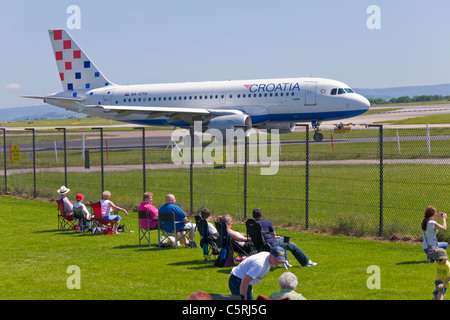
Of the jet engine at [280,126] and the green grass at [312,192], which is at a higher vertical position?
the jet engine at [280,126]

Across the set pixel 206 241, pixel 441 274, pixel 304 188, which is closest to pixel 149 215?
pixel 206 241

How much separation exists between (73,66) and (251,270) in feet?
145

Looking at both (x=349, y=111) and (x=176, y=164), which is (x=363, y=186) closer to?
(x=176, y=164)

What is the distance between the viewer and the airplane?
37250 millimetres

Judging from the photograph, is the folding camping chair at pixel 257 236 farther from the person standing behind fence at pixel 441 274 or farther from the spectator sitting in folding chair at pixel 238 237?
the person standing behind fence at pixel 441 274

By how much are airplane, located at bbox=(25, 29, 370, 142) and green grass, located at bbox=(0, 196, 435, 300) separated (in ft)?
64.8

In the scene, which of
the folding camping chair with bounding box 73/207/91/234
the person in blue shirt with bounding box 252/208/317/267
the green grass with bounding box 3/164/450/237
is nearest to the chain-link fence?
the green grass with bounding box 3/164/450/237

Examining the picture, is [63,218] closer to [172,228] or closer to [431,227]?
[172,228]

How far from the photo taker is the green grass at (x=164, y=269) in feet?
30.5

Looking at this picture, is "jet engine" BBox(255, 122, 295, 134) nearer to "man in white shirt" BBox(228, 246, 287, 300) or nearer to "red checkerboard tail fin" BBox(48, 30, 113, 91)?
"red checkerboard tail fin" BBox(48, 30, 113, 91)

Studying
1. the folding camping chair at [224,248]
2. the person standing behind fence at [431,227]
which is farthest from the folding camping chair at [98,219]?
the person standing behind fence at [431,227]

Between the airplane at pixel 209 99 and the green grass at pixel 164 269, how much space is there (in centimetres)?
1975

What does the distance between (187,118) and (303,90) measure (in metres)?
8.03

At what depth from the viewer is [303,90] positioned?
37.4 meters
